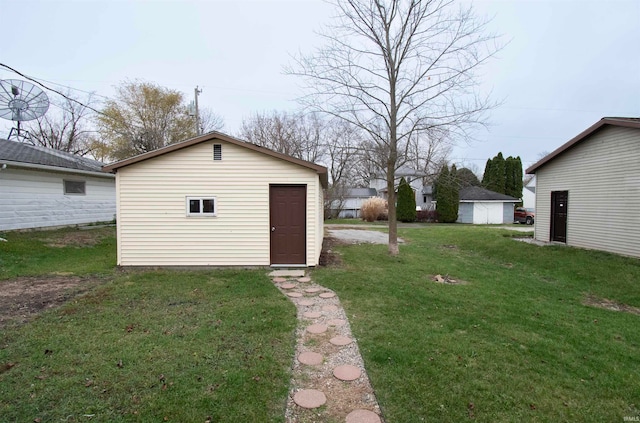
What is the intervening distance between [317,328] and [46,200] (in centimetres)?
1257

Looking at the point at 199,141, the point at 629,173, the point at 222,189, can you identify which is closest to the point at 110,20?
the point at 199,141

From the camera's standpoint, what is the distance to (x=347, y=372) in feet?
10.5

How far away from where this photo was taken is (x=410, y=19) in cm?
926

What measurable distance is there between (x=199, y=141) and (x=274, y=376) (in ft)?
19.4

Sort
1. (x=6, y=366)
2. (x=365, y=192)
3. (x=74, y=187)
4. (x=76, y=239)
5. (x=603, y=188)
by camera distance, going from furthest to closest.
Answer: (x=365, y=192), (x=74, y=187), (x=76, y=239), (x=603, y=188), (x=6, y=366)

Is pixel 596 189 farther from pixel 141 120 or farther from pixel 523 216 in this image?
pixel 141 120

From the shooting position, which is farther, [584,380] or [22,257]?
[22,257]

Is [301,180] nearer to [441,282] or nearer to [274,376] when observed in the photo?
[441,282]

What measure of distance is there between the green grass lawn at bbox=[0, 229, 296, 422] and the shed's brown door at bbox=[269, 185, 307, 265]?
6.11 feet

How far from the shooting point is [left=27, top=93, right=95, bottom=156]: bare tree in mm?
26719

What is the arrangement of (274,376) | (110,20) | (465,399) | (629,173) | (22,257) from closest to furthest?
(465,399), (274,376), (22,257), (629,173), (110,20)

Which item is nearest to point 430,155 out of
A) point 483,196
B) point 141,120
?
point 483,196

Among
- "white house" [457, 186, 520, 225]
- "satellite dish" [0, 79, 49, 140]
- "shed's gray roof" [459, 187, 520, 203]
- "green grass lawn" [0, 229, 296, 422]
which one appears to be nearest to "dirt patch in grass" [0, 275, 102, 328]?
"green grass lawn" [0, 229, 296, 422]

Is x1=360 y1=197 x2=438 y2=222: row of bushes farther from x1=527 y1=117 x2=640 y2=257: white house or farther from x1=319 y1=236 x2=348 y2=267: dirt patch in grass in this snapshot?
x1=319 y1=236 x2=348 y2=267: dirt patch in grass
